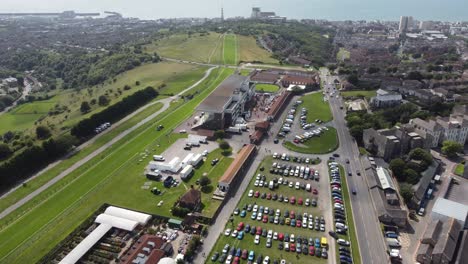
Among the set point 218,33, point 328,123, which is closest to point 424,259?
point 328,123

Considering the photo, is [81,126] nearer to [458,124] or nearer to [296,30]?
[458,124]

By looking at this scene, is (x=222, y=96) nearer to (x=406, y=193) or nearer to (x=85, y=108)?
(x=85, y=108)

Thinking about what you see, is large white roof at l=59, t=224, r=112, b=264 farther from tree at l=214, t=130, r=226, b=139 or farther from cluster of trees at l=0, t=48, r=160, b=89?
cluster of trees at l=0, t=48, r=160, b=89

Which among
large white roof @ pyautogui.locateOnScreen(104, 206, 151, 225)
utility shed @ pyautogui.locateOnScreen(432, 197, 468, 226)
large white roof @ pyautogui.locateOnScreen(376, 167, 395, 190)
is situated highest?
large white roof @ pyautogui.locateOnScreen(376, 167, 395, 190)

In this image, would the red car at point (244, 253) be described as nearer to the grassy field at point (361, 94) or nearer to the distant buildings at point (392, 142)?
the distant buildings at point (392, 142)

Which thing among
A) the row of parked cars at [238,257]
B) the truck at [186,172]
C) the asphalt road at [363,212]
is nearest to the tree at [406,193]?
the asphalt road at [363,212]

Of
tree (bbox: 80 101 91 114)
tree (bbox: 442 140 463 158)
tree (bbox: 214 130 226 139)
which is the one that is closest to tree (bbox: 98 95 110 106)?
tree (bbox: 80 101 91 114)
